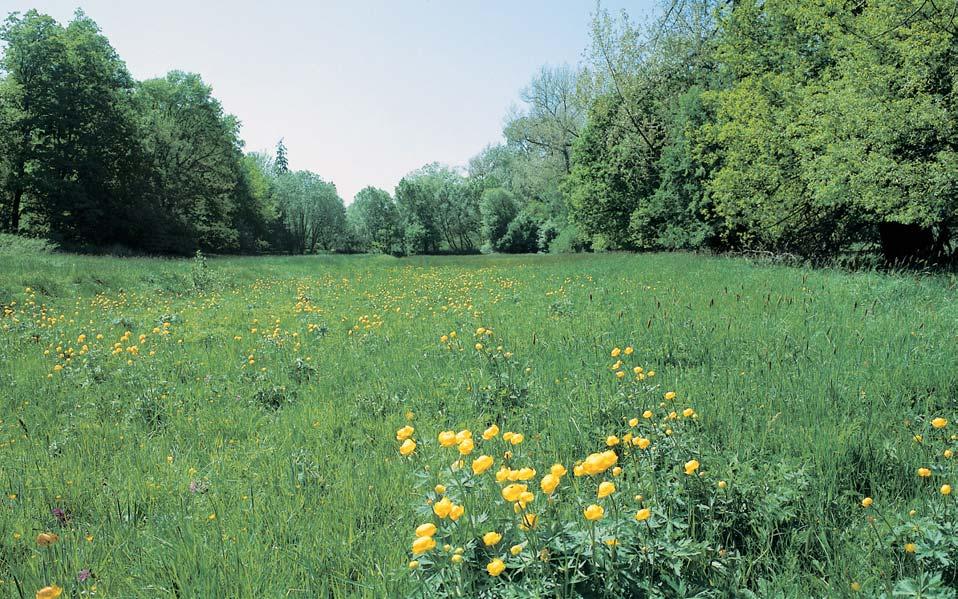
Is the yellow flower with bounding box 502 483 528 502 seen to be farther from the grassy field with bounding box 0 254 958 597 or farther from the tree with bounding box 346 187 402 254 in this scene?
the tree with bounding box 346 187 402 254

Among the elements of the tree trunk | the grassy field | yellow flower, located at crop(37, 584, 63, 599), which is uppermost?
the tree trunk

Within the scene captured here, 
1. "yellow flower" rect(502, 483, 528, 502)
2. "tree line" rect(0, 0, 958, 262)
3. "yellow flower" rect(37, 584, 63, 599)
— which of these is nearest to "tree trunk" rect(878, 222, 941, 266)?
"tree line" rect(0, 0, 958, 262)

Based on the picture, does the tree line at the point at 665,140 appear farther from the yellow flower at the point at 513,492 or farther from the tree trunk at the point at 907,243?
the yellow flower at the point at 513,492

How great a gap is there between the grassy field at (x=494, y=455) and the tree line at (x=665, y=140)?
4487mm

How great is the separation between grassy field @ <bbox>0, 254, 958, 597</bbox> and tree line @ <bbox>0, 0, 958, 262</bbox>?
14.7 feet

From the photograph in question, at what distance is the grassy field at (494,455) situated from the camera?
1.82m

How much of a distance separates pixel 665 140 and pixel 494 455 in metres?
26.5

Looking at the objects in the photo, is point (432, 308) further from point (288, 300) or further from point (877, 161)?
point (877, 161)

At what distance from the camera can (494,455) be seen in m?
2.91

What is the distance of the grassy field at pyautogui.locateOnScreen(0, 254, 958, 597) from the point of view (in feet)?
5.96

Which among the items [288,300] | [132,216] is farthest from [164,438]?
[132,216]

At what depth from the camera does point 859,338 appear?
4.73m

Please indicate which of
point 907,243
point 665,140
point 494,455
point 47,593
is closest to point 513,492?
point 47,593

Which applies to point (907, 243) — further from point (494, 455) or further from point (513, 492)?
point (513, 492)
